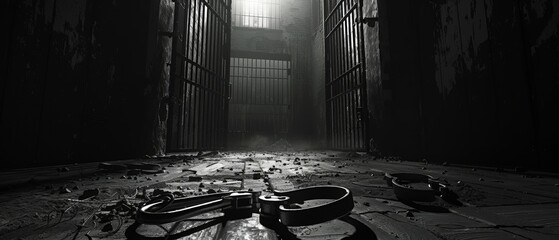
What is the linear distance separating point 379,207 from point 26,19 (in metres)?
3.08

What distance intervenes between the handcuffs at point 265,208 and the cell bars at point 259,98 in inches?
408

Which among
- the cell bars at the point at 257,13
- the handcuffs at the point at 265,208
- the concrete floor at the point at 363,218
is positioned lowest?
the concrete floor at the point at 363,218

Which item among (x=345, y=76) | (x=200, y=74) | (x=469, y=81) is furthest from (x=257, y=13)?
(x=469, y=81)

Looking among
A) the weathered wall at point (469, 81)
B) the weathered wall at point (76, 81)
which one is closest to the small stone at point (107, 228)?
the weathered wall at point (76, 81)

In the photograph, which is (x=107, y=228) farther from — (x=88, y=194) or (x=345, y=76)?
(x=345, y=76)

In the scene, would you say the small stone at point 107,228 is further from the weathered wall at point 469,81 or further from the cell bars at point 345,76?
the cell bars at point 345,76

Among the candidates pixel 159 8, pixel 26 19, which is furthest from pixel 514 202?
pixel 159 8

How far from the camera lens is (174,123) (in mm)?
4535

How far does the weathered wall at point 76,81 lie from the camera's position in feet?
7.23

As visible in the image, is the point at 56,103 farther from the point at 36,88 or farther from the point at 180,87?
the point at 180,87

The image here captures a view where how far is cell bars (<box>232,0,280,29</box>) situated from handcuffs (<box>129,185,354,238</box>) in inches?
477

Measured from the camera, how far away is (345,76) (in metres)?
6.03

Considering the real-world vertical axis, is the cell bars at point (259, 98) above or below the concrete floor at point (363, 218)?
above

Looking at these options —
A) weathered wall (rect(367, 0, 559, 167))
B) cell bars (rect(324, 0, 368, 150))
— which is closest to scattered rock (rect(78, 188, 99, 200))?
weathered wall (rect(367, 0, 559, 167))
